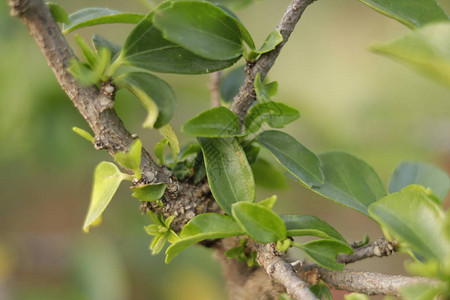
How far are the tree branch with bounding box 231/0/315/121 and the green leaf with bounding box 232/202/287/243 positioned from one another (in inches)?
3.7

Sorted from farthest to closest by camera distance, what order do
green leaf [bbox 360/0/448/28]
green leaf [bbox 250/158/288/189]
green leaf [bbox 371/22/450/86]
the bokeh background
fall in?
1. the bokeh background
2. green leaf [bbox 250/158/288/189]
3. green leaf [bbox 360/0/448/28]
4. green leaf [bbox 371/22/450/86]

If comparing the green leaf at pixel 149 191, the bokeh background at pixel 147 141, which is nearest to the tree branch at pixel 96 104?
the green leaf at pixel 149 191

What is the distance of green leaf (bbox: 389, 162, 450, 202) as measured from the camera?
44 cm

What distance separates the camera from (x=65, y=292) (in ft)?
4.30

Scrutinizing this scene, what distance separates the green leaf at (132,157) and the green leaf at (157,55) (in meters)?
0.06

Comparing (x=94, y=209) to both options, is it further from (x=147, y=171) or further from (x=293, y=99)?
(x=293, y=99)

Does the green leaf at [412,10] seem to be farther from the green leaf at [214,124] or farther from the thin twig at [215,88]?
the thin twig at [215,88]

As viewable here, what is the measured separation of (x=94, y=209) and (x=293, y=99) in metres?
1.57

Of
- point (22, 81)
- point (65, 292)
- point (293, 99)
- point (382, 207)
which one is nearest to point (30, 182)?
point (65, 292)

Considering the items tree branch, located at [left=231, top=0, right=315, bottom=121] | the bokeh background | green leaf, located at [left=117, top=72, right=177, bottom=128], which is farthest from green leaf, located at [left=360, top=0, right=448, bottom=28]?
the bokeh background

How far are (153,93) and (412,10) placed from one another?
0.19m

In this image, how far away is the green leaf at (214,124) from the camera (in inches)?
13.2

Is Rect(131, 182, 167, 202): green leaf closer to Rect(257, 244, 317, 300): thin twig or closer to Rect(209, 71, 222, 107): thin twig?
Rect(257, 244, 317, 300): thin twig

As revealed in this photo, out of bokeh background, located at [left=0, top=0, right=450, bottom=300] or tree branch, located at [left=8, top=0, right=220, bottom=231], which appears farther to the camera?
bokeh background, located at [left=0, top=0, right=450, bottom=300]
